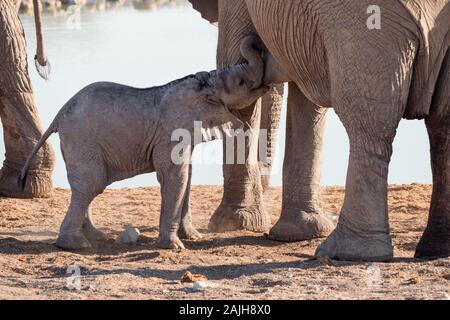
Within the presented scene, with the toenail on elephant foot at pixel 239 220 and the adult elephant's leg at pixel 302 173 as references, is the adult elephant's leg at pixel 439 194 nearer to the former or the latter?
the adult elephant's leg at pixel 302 173

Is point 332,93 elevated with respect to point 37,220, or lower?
elevated

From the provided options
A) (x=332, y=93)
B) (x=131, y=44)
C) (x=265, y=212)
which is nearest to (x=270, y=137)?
(x=265, y=212)

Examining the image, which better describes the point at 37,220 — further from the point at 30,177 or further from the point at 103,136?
the point at 103,136

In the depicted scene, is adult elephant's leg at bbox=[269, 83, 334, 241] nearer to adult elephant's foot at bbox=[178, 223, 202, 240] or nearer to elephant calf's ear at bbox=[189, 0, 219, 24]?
adult elephant's foot at bbox=[178, 223, 202, 240]

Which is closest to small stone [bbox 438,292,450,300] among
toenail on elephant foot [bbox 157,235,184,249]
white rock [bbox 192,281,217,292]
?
white rock [bbox 192,281,217,292]

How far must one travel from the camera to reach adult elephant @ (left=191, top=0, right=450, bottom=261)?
6832 millimetres

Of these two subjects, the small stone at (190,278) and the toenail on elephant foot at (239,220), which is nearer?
the small stone at (190,278)

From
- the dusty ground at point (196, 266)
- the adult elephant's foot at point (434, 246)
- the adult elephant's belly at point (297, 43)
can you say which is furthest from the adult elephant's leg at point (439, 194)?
the adult elephant's belly at point (297, 43)

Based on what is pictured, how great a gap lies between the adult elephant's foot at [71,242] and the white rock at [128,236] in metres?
0.31

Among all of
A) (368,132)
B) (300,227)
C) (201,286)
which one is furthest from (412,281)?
(300,227)

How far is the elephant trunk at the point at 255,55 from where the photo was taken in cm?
781

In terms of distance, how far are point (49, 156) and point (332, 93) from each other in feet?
9.29

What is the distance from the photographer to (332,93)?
712cm

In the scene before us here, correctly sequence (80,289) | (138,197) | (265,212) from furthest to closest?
(138,197)
(265,212)
(80,289)
